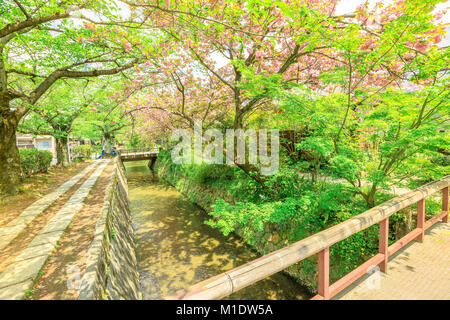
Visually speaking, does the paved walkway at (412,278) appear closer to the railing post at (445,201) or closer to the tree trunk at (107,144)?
the railing post at (445,201)

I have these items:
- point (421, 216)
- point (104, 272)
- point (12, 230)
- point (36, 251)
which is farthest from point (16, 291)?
point (421, 216)

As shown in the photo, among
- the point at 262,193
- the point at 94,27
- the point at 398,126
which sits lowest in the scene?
the point at 262,193

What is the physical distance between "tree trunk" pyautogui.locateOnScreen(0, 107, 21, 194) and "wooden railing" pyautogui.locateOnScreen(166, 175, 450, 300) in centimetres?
848

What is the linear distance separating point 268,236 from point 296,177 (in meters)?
2.32

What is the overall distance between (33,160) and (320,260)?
13.9 metres

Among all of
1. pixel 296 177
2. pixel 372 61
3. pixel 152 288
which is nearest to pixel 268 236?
pixel 296 177

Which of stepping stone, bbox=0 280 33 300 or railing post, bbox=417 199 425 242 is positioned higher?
railing post, bbox=417 199 425 242

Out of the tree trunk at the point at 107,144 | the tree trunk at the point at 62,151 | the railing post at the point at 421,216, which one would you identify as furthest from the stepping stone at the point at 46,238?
the tree trunk at the point at 107,144

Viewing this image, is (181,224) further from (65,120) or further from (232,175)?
(65,120)

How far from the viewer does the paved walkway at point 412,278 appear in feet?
6.73

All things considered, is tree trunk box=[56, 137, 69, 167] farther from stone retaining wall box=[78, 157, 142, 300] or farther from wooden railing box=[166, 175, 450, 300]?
wooden railing box=[166, 175, 450, 300]

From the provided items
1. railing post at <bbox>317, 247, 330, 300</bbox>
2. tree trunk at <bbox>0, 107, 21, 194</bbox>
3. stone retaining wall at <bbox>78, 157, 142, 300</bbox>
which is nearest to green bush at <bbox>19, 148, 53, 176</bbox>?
tree trunk at <bbox>0, 107, 21, 194</bbox>

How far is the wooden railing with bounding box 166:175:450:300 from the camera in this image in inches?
49.6

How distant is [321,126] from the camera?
16.1 feet
